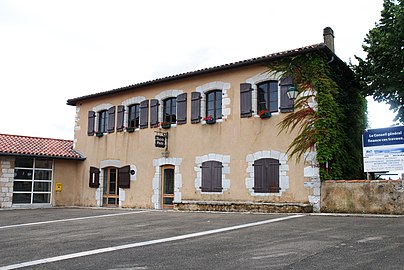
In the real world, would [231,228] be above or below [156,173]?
below

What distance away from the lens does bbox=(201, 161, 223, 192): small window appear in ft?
43.8

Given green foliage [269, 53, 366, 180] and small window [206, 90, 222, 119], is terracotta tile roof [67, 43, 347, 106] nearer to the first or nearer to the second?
green foliage [269, 53, 366, 180]

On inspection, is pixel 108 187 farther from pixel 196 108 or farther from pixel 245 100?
pixel 245 100

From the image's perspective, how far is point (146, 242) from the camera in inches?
269

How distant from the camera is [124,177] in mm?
15961

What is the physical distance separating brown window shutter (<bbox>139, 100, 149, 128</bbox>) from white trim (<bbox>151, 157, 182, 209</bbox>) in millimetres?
1514

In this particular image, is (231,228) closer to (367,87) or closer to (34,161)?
(367,87)

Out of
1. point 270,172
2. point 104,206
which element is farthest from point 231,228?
point 104,206

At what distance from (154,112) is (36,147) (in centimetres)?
564

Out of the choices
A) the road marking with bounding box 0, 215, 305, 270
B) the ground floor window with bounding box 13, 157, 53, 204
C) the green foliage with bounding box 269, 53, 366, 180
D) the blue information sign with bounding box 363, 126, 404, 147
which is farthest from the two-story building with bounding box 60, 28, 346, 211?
the road marking with bounding box 0, 215, 305, 270

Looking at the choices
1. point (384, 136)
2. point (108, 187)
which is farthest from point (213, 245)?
point (108, 187)

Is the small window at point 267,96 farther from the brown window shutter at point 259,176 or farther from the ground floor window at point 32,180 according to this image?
the ground floor window at point 32,180

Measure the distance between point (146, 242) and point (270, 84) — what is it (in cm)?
759

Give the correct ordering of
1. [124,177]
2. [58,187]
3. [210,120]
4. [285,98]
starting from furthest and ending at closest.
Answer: [58,187]
[124,177]
[210,120]
[285,98]
